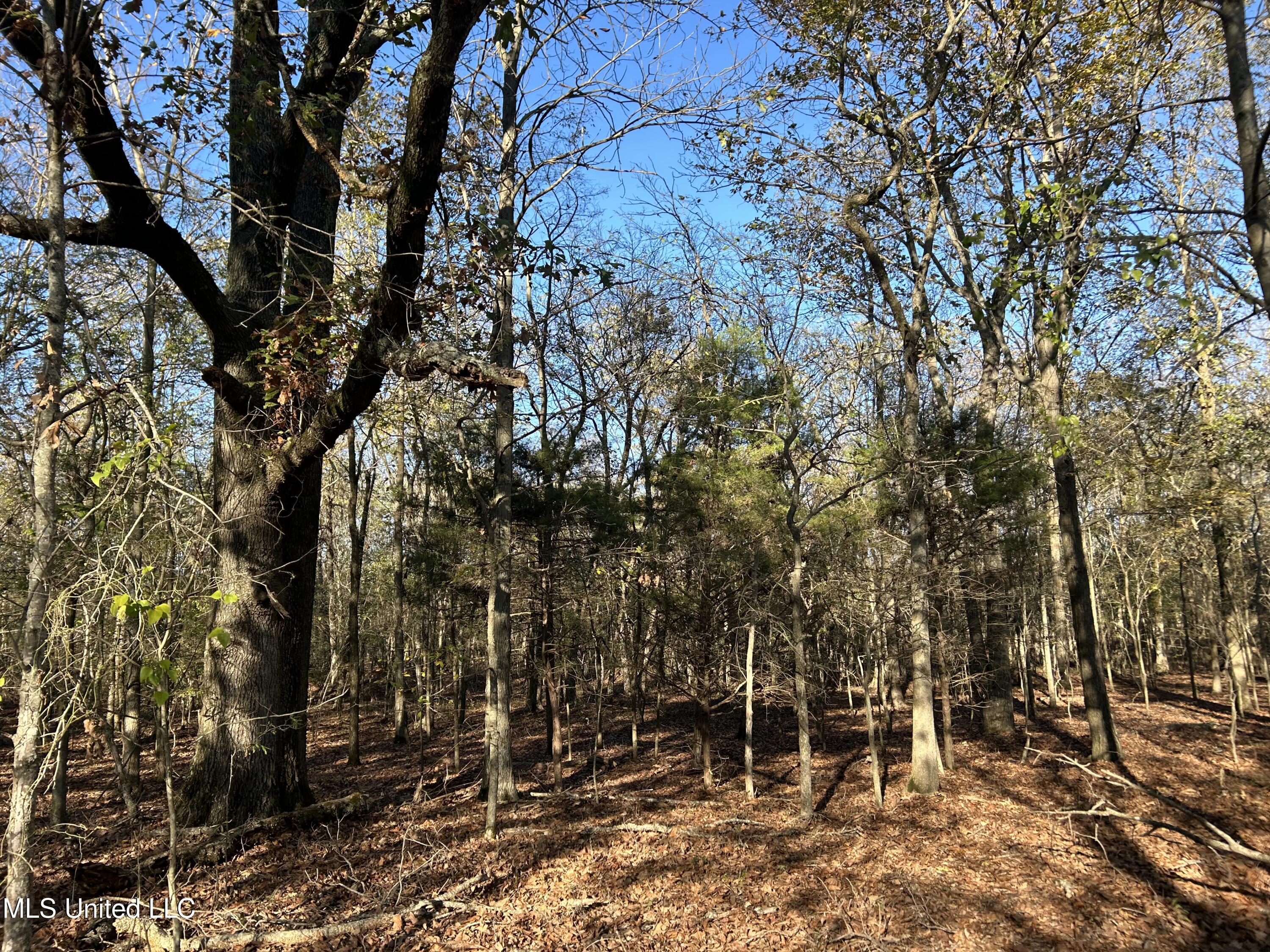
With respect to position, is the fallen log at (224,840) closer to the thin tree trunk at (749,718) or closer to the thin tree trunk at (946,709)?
the thin tree trunk at (749,718)

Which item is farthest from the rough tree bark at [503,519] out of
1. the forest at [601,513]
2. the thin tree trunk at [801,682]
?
the thin tree trunk at [801,682]

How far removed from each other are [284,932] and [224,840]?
1.25 metres

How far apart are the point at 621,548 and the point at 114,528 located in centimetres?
762

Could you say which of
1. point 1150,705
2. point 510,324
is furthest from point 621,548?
point 1150,705

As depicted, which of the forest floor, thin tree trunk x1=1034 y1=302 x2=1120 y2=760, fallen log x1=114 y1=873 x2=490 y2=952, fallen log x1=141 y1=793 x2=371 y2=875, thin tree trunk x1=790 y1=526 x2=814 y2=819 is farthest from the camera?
thin tree trunk x1=1034 y1=302 x2=1120 y2=760

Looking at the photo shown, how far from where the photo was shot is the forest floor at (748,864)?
5891 millimetres

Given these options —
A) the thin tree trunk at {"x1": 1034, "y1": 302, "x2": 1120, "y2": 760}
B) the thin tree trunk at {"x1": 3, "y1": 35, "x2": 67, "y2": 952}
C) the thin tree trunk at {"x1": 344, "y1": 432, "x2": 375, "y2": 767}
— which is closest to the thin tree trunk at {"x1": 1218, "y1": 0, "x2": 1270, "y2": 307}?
the thin tree trunk at {"x1": 1034, "y1": 302, "x2": 1120, "y2": 760}

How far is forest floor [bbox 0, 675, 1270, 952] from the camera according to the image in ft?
19.3

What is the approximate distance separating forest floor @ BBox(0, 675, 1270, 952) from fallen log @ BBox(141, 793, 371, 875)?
9cm

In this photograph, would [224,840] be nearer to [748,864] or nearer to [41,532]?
[41,532]

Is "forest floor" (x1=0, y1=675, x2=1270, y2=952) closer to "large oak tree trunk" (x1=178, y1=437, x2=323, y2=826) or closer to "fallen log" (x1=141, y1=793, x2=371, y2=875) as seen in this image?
"fallen log" (x1=141, y1=793, x2=371, y2=875)

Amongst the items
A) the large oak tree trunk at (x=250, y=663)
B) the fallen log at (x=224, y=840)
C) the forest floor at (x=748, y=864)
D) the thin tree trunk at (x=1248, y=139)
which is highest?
the thin tree trunk at (x=1248, y=139)

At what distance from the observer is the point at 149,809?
804cm

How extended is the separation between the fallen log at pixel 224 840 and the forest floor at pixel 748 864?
88mm
